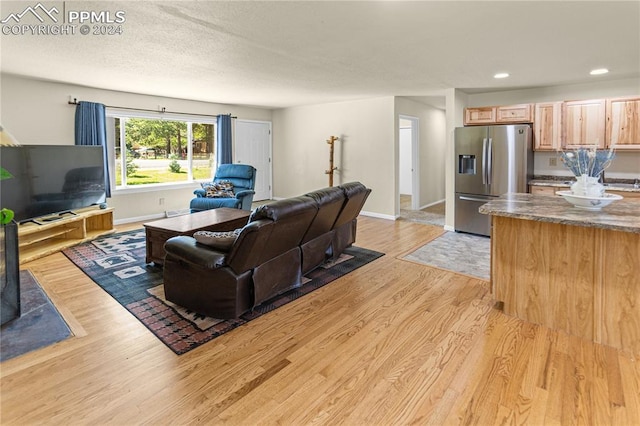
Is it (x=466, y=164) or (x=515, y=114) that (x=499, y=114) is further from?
(x=466, y=164)

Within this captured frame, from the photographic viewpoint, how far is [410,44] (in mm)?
3283

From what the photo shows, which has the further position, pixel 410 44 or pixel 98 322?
pixel 410 44

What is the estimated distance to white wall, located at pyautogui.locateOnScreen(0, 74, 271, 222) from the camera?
15.5 feet

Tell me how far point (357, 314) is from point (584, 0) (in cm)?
273

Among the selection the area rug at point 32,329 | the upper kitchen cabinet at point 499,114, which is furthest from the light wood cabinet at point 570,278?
the area rug at point 32,329

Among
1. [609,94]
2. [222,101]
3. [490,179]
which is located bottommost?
[490,179]

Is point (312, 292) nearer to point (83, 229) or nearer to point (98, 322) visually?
point (98, 322)

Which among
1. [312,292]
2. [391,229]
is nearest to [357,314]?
[312,292]

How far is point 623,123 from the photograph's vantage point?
4473mm

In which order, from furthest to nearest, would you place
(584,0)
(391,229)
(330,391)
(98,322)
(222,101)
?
(222,101) < (391,229) < (98,322) < (584,0) < (330,391)

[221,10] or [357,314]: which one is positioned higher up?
[221,10]

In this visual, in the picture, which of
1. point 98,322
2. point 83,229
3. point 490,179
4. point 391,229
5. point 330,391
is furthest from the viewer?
point 391,229

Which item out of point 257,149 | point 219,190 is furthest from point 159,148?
point 257,149

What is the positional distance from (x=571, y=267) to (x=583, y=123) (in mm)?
3259
